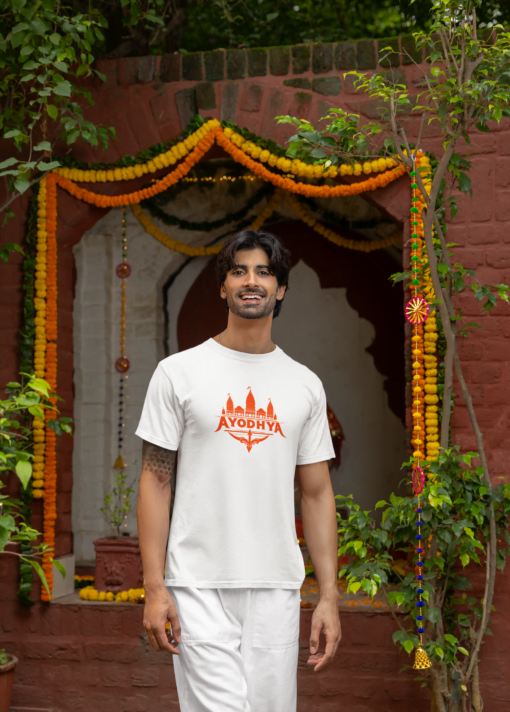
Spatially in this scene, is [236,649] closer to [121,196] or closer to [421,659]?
[421,659]

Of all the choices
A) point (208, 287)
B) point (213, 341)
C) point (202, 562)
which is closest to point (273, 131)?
point (208, 287)

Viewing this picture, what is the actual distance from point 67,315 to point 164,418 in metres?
2.51

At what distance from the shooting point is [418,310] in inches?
132

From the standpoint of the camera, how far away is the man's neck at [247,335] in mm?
2072

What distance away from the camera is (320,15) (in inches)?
220

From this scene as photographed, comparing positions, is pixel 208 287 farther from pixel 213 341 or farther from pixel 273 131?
pixel 213 341

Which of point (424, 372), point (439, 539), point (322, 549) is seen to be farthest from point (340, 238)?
point (322, 549)

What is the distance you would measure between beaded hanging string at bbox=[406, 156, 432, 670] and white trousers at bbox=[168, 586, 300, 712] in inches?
52.0

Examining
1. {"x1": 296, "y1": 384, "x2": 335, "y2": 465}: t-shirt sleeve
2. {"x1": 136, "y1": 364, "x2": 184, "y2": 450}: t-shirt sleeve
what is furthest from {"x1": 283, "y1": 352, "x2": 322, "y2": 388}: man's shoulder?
{"x1": 136, "y1": 364, "x2": 184, "y2": 450}: t-shirt sleeve

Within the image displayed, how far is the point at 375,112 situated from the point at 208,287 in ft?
6.89

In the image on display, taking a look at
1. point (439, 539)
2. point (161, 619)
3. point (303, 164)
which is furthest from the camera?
point (303, 164)

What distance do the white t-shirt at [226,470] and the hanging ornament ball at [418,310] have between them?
1482 millimetres

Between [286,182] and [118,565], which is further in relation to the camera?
[118,565]

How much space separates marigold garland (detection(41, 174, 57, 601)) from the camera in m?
3.98
